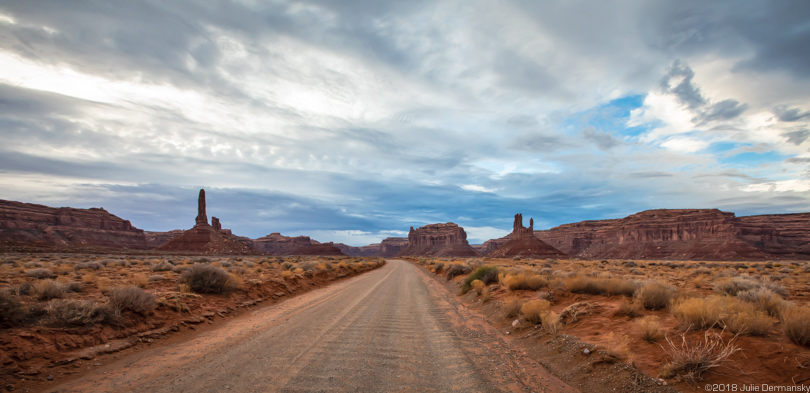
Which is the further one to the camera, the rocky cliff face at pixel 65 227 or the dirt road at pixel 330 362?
the rocky cliff face at pixel 65 227

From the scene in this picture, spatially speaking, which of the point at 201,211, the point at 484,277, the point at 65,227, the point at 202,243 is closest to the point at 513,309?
the point at 484,277

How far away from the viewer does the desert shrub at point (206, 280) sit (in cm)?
1305

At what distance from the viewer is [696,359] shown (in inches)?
191

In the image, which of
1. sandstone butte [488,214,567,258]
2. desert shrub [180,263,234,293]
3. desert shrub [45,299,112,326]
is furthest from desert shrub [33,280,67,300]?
sandstone butte [488,214,567,258]

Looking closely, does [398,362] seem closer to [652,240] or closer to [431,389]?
[431,389]

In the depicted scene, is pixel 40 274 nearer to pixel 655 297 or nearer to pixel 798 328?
pixel 655 297

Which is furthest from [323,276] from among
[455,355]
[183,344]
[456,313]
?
[455,355]

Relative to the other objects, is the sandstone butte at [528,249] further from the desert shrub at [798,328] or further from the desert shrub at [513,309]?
the desert shrub at [798,328]

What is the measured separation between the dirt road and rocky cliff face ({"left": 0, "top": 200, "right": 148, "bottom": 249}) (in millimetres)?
115357

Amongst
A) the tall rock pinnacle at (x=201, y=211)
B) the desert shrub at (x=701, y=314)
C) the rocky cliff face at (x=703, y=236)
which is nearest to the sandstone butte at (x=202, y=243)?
the tall rock pinnacle at (x=201, y=211)

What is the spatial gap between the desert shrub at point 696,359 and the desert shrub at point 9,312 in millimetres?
11657

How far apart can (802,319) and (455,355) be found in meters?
5.52

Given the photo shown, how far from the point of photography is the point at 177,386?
4984 millimetres

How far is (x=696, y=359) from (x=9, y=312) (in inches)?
475
